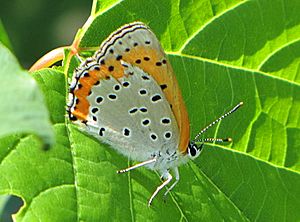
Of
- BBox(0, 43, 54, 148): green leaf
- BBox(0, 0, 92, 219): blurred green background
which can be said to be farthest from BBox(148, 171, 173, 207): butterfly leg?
BBox(0, 0, 92, 219): blurred green background

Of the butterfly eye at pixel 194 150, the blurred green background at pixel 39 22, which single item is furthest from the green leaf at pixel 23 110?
the blurred green background at pixel 39 22

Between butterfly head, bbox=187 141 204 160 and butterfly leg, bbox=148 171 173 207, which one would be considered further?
butterfly head, bbox=187 141 204 160

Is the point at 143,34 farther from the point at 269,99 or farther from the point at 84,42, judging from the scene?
the point at 269,99

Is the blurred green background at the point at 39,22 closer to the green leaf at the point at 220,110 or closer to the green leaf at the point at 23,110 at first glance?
the green leaf at the point at 220,110

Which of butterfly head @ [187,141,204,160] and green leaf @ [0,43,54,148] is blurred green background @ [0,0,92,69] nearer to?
butterfly head @ [187,141,204,160]

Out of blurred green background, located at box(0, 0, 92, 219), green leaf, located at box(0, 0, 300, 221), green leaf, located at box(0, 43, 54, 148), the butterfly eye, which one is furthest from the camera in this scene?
blurred green background, located at box(0, 0, 92, 219)

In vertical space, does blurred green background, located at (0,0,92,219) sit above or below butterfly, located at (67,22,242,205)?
above

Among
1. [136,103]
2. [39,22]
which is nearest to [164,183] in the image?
[136,103]

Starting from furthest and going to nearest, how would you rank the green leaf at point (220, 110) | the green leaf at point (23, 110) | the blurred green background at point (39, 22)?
the blurred green background at point (39, 22)
the green leaf at point (220, 110)
the green leaf at point (23, 110)
